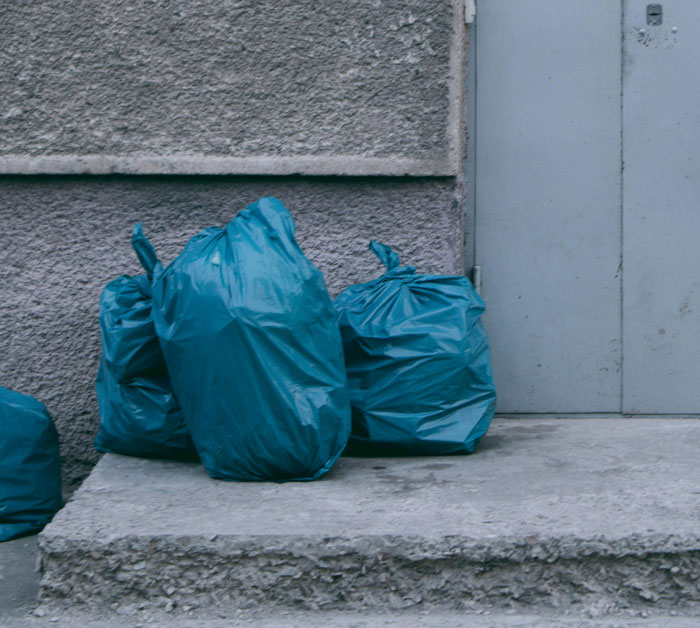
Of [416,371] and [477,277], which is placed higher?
[477,277]

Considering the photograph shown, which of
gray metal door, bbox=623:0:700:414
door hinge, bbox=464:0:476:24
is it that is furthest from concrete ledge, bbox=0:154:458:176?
gray metal door, bbox=623:0:700:414

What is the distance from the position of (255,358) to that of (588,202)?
4.94ft

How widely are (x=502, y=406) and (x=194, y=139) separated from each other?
1.41 metres

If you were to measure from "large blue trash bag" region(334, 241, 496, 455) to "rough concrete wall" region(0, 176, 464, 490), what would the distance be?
327mm

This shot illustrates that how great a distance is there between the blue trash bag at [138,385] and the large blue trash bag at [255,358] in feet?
0.56

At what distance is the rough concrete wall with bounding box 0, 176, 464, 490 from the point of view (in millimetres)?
2805

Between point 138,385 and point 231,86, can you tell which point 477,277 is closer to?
point 231,86

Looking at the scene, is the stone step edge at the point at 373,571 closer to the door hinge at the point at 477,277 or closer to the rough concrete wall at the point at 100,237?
the rough concrete wall at the point at 100,237

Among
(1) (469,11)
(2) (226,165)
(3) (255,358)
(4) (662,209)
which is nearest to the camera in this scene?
(3) (255,358)

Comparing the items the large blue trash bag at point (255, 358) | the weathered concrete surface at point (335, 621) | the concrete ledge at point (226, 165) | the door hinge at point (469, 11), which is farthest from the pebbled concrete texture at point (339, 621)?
the door hinge at point (469, 11)

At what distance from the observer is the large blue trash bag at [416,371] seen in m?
2.46

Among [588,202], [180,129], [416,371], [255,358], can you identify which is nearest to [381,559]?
[255,358]

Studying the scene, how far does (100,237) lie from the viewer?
9.25 ft

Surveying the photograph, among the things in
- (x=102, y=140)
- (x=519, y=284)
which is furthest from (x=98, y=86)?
(x=519, y=284)
